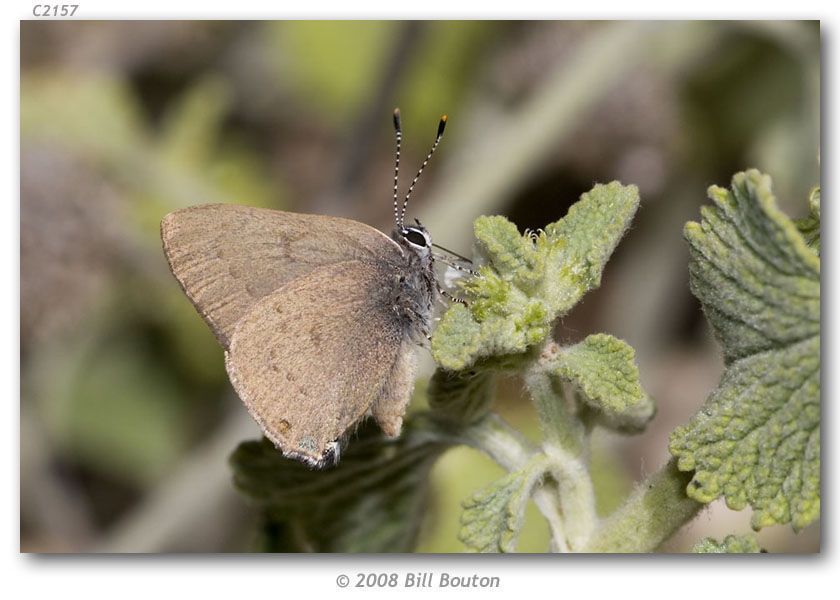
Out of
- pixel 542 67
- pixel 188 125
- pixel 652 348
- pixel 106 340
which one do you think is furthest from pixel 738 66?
pixel 106 340

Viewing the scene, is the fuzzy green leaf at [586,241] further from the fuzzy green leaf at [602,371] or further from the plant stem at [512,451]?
the plant stem at [512,451]

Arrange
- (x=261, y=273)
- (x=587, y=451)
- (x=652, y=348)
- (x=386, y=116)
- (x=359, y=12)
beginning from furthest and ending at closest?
(x=652, y=348)
(x=386, y=116)
(x=359, y=12)
(x=261, y=273)
(x=587, y=451)

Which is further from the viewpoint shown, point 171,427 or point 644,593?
point 171,427

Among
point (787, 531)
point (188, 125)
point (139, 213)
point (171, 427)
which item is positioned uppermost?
point (188, 125)

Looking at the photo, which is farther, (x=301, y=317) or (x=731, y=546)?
(x=301, y=317)

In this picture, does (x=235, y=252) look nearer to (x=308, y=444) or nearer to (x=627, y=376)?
(x=308, y=444)

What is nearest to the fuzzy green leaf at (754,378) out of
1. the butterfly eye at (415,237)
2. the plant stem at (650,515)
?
the plant stem at (650,515)

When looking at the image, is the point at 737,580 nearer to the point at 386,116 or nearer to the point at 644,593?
the point at 644,593

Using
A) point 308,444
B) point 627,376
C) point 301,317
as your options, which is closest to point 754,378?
point 627,376
